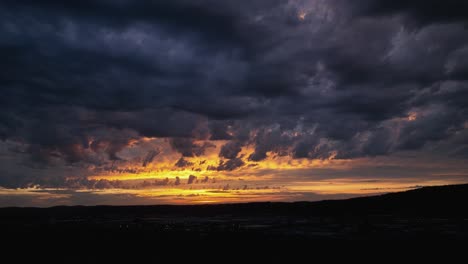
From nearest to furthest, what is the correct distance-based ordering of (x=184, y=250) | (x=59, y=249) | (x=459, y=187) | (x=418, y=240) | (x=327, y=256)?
(x=327, y=256), (x=184, y=250), (x=59, y=249), (x=418, y=240), (x=459, y=187)

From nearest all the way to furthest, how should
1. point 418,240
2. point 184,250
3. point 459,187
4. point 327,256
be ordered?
point 327,256 < point 184,250 < point 418,240 < point 459,187

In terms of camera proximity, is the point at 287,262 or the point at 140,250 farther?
the point at 140,250

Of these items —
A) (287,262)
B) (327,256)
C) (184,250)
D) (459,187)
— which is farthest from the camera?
(459,187)

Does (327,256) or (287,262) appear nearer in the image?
(287,262)

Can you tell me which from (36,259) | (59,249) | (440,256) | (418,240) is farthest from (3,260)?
(418,240)

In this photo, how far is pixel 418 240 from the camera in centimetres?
3128

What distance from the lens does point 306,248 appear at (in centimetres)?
2767

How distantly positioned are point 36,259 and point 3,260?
6.79 ft

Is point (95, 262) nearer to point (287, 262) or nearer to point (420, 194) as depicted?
point (287, 262)

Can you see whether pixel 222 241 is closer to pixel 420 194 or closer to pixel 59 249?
pixel 59 249

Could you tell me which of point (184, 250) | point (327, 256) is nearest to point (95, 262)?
point (184, 250)

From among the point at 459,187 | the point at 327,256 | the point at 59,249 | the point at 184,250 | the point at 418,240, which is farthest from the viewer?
the point at 459,187

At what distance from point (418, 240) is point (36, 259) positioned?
3064 cm

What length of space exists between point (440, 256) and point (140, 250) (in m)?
21.3
